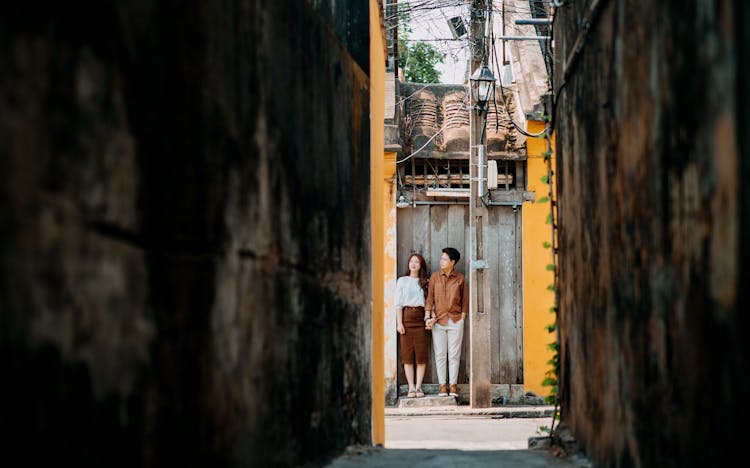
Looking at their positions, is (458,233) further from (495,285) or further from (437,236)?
(495,285)

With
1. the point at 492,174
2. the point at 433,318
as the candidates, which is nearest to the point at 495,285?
the point at 433,318

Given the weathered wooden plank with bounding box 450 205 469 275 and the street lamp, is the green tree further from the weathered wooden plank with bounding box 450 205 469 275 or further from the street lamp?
the street lamp

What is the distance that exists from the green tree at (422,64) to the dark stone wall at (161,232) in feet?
52.0

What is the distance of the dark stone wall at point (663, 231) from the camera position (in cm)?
213

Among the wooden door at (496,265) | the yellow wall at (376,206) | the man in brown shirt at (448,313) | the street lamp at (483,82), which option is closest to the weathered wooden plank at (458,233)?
the wooden door at (496,265)

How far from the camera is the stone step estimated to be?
1148 cm

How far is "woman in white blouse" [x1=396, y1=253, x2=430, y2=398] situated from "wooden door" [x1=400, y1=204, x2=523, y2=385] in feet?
0.90

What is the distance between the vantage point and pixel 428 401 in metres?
11.5

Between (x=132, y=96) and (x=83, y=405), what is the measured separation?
677 millimetres

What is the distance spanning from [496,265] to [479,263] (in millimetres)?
1241

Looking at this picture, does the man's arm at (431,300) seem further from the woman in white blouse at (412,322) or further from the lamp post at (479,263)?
the lamp post at (479,263)

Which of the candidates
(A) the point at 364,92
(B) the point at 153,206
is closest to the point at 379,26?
(A) the point at 364,92

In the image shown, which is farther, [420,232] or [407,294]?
[420,232]

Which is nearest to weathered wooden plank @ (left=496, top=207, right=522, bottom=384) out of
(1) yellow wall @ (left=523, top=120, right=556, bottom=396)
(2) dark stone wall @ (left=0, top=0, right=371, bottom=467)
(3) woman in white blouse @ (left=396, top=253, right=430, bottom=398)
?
(1) yellow wall @ (left=523, top=120, right=556, bottom=396)
